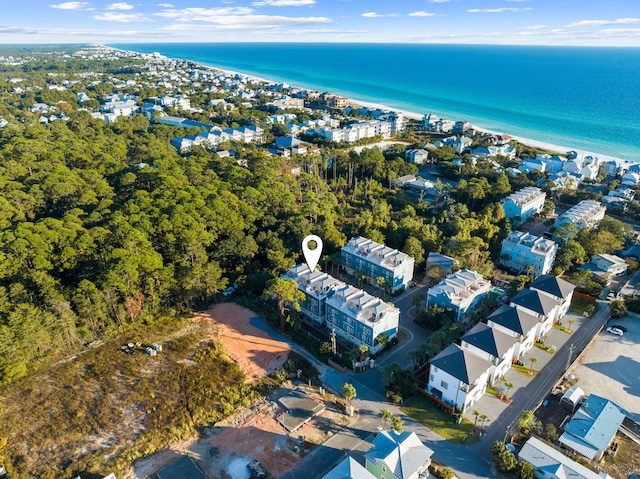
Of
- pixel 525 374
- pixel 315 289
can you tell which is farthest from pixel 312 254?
pixel 525 374

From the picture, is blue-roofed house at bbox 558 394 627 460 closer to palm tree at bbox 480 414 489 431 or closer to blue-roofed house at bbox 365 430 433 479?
palm tree at bbox 480 414 489 431

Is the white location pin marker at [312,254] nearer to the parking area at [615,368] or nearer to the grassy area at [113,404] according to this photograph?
the grassy area at [113,404]

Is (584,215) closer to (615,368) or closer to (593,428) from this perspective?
(615,368)

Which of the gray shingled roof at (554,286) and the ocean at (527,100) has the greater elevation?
the ocean at (527,100)

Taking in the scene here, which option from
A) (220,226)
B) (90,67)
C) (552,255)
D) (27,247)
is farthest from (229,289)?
(90,67)

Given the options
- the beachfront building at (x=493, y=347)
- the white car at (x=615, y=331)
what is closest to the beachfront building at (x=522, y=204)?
the white car at (x=615, y=331)

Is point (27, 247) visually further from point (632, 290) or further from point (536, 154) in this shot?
point (536, 154)
